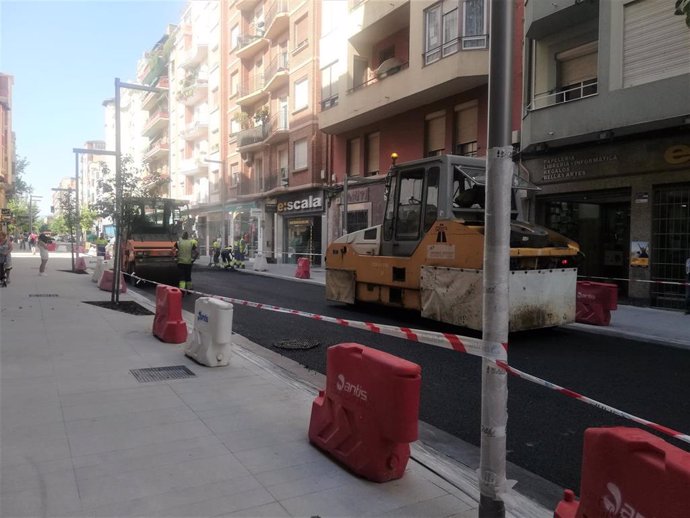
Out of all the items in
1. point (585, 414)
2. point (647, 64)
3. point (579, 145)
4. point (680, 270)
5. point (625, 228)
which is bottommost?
point (585, 414)

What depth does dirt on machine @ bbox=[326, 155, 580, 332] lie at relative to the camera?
8.13 metres

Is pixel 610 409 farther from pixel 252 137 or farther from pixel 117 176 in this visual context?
pixel 252 137

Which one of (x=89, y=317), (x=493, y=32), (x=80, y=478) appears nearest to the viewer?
(x=493, y=32)

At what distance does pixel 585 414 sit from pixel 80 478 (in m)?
4.28

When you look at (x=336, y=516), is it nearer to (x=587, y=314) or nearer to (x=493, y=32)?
(x=493, y=32)

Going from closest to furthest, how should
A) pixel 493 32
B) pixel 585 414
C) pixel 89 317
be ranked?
1. pixel 493 32
2. pixel 585 414
3. pixel 89 317

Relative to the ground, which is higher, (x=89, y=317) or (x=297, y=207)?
(x=297, y=207)

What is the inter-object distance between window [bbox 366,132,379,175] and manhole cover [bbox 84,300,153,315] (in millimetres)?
13150

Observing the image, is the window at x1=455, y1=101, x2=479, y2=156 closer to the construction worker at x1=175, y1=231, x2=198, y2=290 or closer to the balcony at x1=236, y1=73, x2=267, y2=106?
the construction worker at x1=175, y1=231, x2=198, y2=290

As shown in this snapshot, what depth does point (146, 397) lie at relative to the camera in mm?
5012

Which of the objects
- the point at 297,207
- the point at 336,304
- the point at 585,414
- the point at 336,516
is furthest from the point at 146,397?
the point at 297,207

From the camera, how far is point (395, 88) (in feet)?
61.8

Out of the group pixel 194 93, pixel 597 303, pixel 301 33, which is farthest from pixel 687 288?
pixel 194 93

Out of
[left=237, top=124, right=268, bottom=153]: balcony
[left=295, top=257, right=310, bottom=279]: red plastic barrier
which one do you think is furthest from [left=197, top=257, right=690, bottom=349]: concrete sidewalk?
[left=237, top=124, right=268, bottom=153]: balcony
